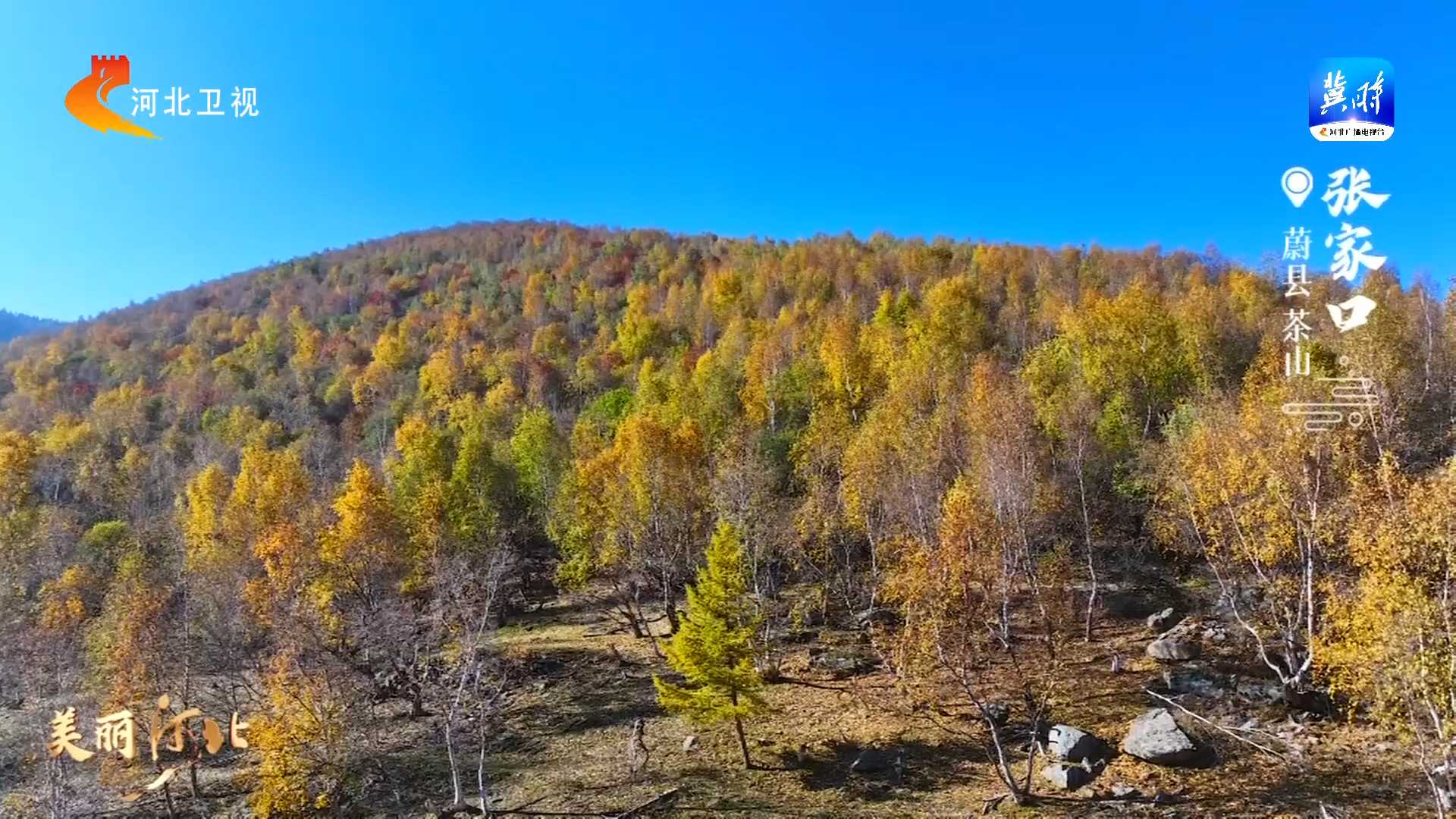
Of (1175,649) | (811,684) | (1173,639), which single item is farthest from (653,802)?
(1173,639)

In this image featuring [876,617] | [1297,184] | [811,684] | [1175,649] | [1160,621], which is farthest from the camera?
[876,617]

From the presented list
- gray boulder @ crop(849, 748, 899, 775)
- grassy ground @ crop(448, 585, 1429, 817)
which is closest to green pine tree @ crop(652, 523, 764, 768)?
grassy ground @ crop(448, 585, 1429, 817)

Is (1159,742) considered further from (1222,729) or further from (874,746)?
(874,746)

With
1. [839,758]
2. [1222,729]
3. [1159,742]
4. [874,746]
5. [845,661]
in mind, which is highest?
[1159,742]

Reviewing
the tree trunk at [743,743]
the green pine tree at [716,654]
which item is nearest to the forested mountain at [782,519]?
the green pine tree at [716,654]

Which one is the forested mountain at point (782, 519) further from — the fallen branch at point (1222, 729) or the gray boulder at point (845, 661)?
the fallen branch at point (1222, 729)

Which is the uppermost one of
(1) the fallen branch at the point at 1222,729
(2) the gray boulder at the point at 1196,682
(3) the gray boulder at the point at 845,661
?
(2) the gray boulder at the point at 1196,682

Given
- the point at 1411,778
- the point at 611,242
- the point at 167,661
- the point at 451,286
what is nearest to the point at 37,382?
the point at 451,286
